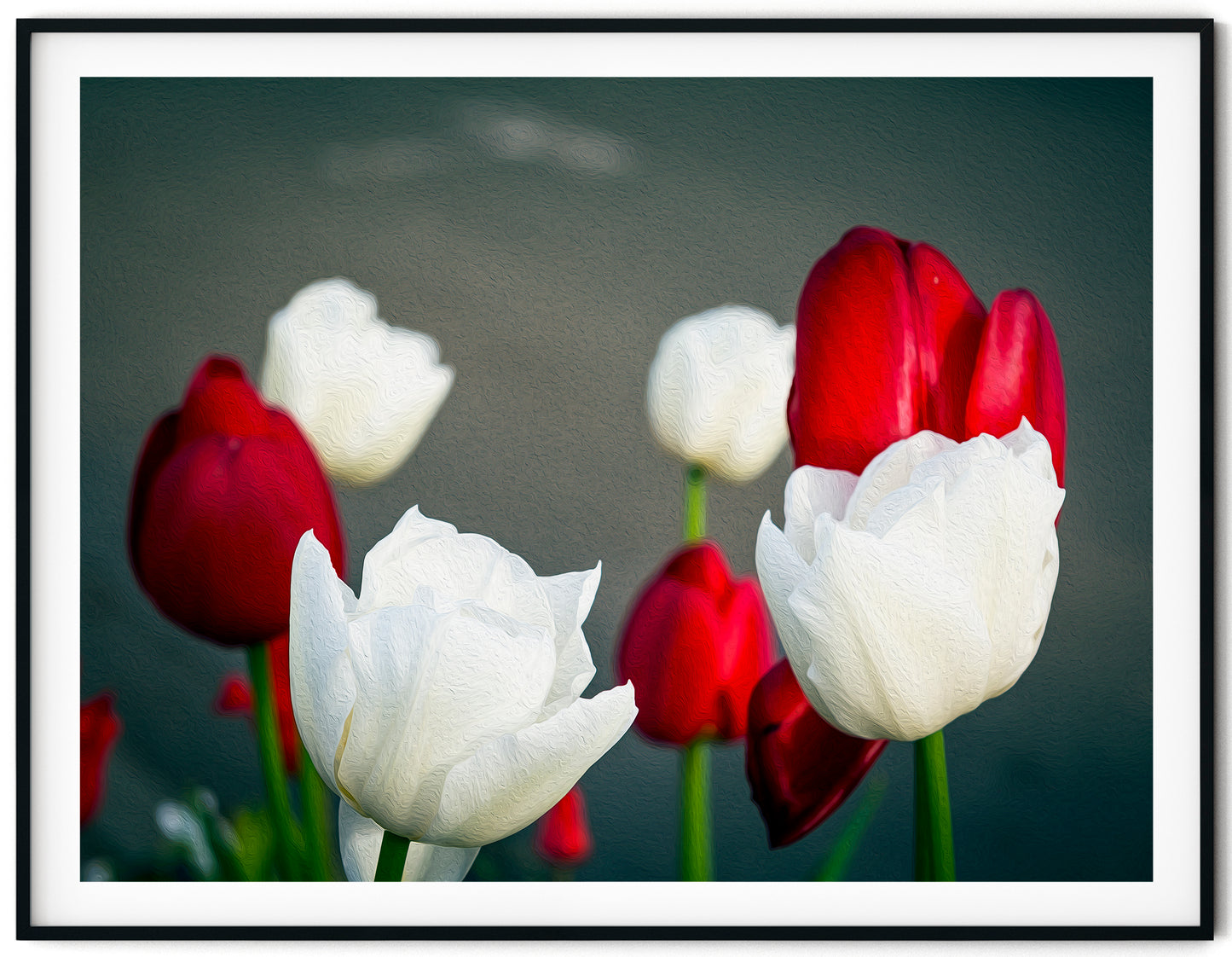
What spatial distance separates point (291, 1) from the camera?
2.85 ft

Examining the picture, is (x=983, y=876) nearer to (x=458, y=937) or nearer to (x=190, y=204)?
(x=458, y=937)

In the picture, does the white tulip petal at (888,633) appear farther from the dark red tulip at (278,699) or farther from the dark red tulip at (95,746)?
the dark red tulip at (95,746)

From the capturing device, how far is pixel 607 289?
840 millimetres

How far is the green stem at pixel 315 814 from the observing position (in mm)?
794

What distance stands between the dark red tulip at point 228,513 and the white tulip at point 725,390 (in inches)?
10.6

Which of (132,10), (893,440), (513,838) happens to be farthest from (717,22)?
(513,838)

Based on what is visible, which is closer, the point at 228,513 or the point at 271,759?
the point at 228,513

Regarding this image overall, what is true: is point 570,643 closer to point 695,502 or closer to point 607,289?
point 695,502

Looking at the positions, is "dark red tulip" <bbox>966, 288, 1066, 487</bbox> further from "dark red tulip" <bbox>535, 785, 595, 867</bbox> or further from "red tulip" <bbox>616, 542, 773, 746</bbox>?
"dark red tulip" <bbox>535, 785, 595, 867</bbox>

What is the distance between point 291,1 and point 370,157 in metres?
0.16

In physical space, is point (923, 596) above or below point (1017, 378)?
below

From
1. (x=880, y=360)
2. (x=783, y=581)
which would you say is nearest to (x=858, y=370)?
(x=880, y=360)

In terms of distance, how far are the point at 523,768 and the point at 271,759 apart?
0.24 m

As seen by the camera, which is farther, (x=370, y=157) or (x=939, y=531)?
(x=370, y=157)
